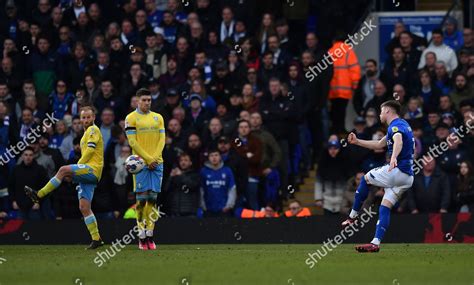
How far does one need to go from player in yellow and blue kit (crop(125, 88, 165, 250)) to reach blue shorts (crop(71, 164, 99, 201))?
2.45 ft

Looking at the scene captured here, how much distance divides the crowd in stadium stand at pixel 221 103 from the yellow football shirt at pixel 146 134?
4.08m

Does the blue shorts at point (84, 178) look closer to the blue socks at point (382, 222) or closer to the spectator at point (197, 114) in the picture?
the blue socks at point (382, 222)

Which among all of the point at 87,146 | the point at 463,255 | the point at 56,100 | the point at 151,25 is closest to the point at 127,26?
the point at 151,25

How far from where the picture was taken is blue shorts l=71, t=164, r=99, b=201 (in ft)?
61.4

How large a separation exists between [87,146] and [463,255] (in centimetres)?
613

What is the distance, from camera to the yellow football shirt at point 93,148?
18.8m

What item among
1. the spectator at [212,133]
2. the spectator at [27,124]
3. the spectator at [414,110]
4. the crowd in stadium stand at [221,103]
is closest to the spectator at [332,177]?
the crowd in stadium stand at [221,103]

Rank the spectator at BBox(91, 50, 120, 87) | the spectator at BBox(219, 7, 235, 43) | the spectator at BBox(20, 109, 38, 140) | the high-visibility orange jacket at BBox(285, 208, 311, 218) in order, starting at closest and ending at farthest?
1. the high-visibility orange jacket at BBox(285, 208, 311, 218)
2. the spectator at BBox(20, 109, 38, 140)
3. the spectator at BBox(91, 50, 120, 87)
4. the spectator at BBox(219, 7, 235, 43)

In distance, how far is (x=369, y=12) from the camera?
27.5 meters

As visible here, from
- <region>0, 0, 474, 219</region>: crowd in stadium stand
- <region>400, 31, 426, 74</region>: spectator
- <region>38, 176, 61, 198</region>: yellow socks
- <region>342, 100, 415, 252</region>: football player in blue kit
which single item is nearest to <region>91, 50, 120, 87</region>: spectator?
<region>0, 0, 474, 219</region>: crowd in stadium stand

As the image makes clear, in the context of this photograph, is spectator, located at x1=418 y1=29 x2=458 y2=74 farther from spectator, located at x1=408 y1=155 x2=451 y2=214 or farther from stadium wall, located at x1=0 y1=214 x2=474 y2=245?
stadium wall, located at x1=0 y1=214 x2=474 y2=245

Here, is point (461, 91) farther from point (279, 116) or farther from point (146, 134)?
point (146, 134)

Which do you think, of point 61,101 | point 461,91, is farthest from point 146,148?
point 461,91

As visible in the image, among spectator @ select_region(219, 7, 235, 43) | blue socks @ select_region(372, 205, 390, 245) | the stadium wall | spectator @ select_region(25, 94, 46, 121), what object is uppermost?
spectator @ select_region(219, 7, 235, 43)
